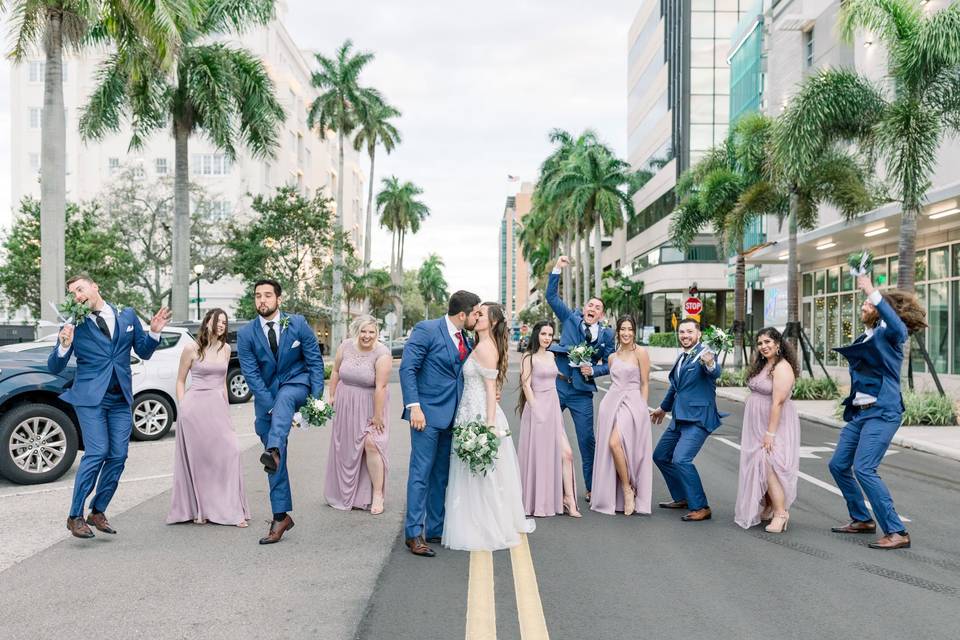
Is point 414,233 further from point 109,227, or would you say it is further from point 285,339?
point 285,339

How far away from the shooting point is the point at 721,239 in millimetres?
32844

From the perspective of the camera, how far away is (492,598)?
5176mm

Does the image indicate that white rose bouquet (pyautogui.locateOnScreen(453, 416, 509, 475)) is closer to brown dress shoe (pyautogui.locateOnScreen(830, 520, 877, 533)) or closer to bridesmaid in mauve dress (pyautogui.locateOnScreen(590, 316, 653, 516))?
bridesmaid in mauve dress (pyautogui.locateOnScreen(590, 316, 653, 516))

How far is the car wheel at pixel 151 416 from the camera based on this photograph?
42.3ft

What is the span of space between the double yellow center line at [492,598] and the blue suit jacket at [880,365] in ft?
9.70

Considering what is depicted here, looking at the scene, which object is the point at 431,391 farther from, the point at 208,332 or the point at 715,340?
the point at 715,340

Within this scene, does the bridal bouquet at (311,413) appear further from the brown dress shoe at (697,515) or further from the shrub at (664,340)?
the shrub at (664,340)

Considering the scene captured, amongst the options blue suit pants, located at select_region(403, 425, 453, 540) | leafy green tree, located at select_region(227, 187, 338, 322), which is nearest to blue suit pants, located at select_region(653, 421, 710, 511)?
blue suit pants, located at select_region(403, 425, 453, 540)

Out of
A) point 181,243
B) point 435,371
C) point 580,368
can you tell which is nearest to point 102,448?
point 435,371

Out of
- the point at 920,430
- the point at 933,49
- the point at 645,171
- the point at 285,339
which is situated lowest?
the point at 920,430

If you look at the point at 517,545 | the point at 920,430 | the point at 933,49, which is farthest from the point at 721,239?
the point at 517,545

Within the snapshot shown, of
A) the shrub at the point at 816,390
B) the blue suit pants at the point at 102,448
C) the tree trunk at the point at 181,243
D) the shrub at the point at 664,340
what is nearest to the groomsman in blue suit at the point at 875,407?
the blue suit pants at the point at 102,448

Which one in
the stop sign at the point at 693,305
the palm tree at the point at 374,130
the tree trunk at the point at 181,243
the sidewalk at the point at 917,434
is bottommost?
the sidewalk at the point at 917,434

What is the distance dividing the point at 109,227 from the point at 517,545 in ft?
114
